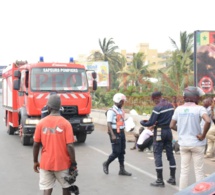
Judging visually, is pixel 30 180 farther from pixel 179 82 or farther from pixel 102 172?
pixel 179 82

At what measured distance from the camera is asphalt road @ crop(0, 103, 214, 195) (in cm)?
789

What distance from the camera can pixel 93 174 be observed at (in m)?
9.48

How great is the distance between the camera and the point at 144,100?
1134 inches

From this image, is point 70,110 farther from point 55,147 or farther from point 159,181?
point 55,147

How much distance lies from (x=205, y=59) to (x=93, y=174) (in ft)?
54.3

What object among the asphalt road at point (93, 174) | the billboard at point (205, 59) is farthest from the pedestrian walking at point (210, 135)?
the billboard at point (205, 59)

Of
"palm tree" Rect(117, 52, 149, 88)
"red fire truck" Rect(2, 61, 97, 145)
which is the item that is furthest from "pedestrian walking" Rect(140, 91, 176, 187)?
"palm tree" Rect(117, 52, 149, 88)

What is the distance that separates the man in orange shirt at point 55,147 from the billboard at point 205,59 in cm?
1935

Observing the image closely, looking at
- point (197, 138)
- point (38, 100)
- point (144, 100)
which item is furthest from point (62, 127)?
point (144, 100)

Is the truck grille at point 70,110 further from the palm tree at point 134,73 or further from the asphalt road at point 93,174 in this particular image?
the palm tree at point 134,73

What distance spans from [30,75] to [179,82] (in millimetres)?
20272

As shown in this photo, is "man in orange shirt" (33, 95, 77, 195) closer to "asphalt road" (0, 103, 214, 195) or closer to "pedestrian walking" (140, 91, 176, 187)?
"asphalt road" (0, 103, 214, 195)

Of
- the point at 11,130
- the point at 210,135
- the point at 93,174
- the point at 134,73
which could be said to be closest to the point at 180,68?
the point at 134,73

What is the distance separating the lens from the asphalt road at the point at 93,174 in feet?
25.9
